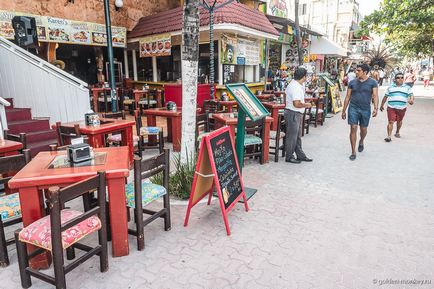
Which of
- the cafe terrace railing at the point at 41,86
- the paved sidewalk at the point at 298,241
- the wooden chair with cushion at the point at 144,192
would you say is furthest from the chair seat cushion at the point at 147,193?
the cafe terrace railing at the point at 41,86

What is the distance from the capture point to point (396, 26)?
15406mm

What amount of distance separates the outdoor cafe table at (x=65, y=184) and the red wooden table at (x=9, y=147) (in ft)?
3.35

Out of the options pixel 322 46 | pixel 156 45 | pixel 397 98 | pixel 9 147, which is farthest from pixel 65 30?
pixel 322 46

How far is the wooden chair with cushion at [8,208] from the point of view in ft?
9.41

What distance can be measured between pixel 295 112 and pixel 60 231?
461cm

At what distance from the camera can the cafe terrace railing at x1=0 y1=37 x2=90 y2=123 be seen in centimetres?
670

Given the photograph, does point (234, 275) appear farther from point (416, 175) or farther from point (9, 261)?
point (416, 175)

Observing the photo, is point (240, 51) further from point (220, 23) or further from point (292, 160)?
point (292, 160)

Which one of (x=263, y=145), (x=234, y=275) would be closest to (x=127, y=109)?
(x=263, y=145)

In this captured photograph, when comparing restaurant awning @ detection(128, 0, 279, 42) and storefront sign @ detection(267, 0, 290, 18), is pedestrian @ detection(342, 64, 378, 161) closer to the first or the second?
restaurant awning @ detection(128, 0, 279, 42)

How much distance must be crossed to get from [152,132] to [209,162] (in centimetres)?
304

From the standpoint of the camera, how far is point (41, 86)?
267 inches

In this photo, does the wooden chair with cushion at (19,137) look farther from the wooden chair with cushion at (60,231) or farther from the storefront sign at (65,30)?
the storefront sign at (65,30)

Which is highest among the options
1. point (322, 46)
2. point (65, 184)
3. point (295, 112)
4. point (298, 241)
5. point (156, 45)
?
point (322, 46)
